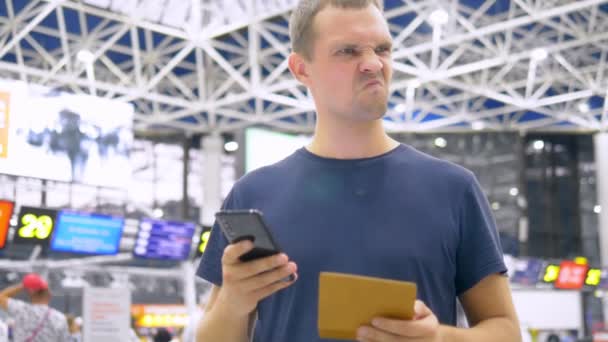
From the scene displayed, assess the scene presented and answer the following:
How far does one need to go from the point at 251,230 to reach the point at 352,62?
1.74ft

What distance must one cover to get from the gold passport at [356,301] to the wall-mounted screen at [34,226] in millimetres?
14227

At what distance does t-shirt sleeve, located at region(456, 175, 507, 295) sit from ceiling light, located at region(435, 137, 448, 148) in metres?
31.0

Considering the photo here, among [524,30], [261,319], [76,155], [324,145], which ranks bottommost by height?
[261,319]

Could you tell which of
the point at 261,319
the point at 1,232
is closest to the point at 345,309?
the point at 261,319

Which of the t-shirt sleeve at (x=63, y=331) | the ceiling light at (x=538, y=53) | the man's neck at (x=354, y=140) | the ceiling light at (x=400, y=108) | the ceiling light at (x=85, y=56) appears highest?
the ceiling light at (x=538, y=53)

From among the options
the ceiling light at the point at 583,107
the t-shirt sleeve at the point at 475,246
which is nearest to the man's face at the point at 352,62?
the t-shirt sleeve at the point at 475,246

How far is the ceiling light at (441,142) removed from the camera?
32688 mm

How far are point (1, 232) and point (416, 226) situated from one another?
13907 mm

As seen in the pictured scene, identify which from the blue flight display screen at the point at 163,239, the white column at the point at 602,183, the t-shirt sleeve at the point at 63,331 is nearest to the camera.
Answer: the t-shirt sleeve at the point at 63,331

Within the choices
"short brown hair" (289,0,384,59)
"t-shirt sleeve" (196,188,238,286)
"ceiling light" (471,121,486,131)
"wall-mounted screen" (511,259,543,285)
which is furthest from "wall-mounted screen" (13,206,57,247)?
"ceiling light" (471,121,486,131)

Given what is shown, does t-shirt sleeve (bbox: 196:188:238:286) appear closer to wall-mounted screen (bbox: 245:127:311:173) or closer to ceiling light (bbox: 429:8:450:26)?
wall-mounted screen (bbox: 245:127:311:173)

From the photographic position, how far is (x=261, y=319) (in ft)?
6.95

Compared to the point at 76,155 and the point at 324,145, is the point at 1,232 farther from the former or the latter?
the point at 324,145

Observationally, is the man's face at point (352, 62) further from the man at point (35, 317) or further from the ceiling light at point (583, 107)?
the ceiling light at point (583, 107)
